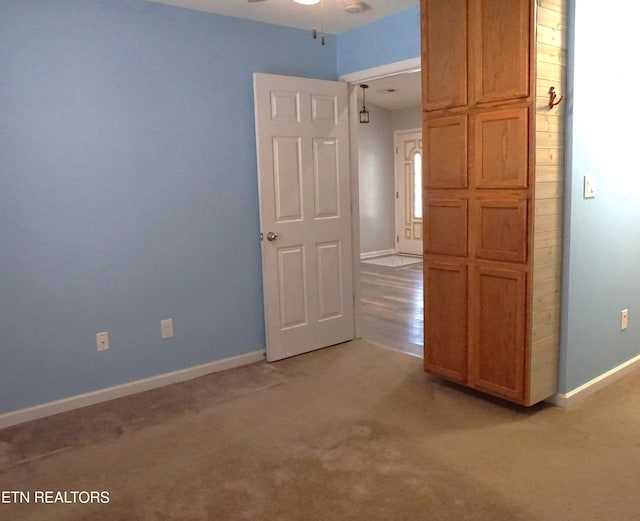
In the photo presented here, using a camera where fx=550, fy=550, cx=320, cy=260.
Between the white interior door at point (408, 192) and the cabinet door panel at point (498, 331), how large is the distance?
5.80 metres

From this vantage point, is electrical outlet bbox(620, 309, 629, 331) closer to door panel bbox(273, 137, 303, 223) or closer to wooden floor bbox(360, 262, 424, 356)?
wooden floor bbox(360, 262, 424, 356)

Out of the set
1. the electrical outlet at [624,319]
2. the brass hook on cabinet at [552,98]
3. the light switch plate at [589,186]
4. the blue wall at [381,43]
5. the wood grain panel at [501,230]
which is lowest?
the electrical outlet at [624,319]

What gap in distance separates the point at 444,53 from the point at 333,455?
7.37ft

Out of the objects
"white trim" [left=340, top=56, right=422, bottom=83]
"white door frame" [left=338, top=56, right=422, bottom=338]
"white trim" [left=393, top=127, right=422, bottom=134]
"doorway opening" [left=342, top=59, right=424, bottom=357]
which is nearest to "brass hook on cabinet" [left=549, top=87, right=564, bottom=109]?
"white trim" [left=340, top=56, right=422, bottom=83]

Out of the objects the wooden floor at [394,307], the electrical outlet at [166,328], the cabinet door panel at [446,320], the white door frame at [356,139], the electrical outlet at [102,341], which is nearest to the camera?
the cabinet door panel at [446,320]

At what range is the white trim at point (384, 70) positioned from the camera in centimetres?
377

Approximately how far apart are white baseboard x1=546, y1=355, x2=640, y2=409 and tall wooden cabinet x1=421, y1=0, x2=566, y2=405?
0.32 ft

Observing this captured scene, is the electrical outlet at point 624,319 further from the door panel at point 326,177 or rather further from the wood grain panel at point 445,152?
the door panel at point 326,177

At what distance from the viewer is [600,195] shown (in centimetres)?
312

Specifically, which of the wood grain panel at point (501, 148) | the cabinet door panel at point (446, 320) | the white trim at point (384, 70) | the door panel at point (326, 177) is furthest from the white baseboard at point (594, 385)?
the white trim at point (384, 70)

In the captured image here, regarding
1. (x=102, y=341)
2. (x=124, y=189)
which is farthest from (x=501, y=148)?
(x=102, y=341)

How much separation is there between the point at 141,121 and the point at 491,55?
6.81ft

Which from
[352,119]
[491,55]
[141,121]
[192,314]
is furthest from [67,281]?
[491,55]

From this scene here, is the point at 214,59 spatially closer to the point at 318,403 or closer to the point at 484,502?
the point at 318,403
